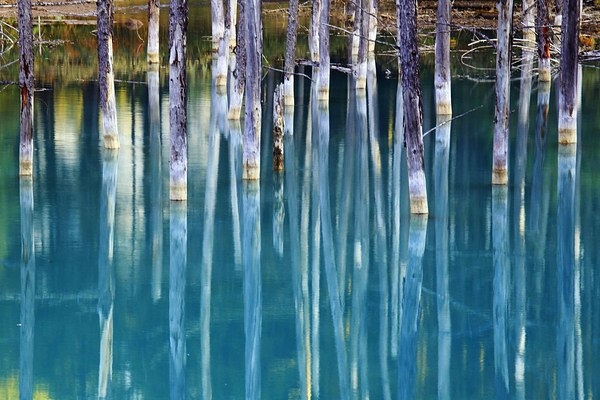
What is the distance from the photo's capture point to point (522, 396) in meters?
9.24

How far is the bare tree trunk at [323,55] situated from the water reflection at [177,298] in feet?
32.6

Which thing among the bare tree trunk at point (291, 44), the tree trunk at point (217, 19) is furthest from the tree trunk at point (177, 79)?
the tree trunk at point (217, 19)

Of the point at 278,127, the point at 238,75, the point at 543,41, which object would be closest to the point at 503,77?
the point at 278,127

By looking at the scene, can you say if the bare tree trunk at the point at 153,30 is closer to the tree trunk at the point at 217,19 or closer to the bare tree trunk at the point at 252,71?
the tree trunk at the point at 217,19

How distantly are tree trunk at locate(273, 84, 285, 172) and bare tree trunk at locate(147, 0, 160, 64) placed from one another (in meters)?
14.9

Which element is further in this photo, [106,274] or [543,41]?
[543,41]

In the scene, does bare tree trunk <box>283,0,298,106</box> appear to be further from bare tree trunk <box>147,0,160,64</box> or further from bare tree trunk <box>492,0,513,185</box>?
bare tree trunk <box>147,0,160,64</box>

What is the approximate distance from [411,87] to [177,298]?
13.5 feet

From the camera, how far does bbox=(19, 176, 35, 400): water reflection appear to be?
9950 mm

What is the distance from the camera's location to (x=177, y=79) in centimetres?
1497

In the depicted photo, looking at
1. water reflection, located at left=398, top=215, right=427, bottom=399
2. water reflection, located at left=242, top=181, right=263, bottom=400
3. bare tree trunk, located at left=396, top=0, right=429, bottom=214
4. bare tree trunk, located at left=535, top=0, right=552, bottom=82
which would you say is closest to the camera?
Answer: water reflection, located at left=398, top=215, right=427, bottom=399

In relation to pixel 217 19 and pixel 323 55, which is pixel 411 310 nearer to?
pixel 323 55

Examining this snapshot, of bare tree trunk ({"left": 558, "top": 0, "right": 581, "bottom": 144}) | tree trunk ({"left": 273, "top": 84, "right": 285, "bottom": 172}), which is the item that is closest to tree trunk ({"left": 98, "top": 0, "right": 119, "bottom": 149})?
tree trunk ({"left": 273, "top": 84, "right": 285, "bottom": 172})

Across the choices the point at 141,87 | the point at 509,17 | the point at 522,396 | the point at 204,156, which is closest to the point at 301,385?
the point at 522,396
